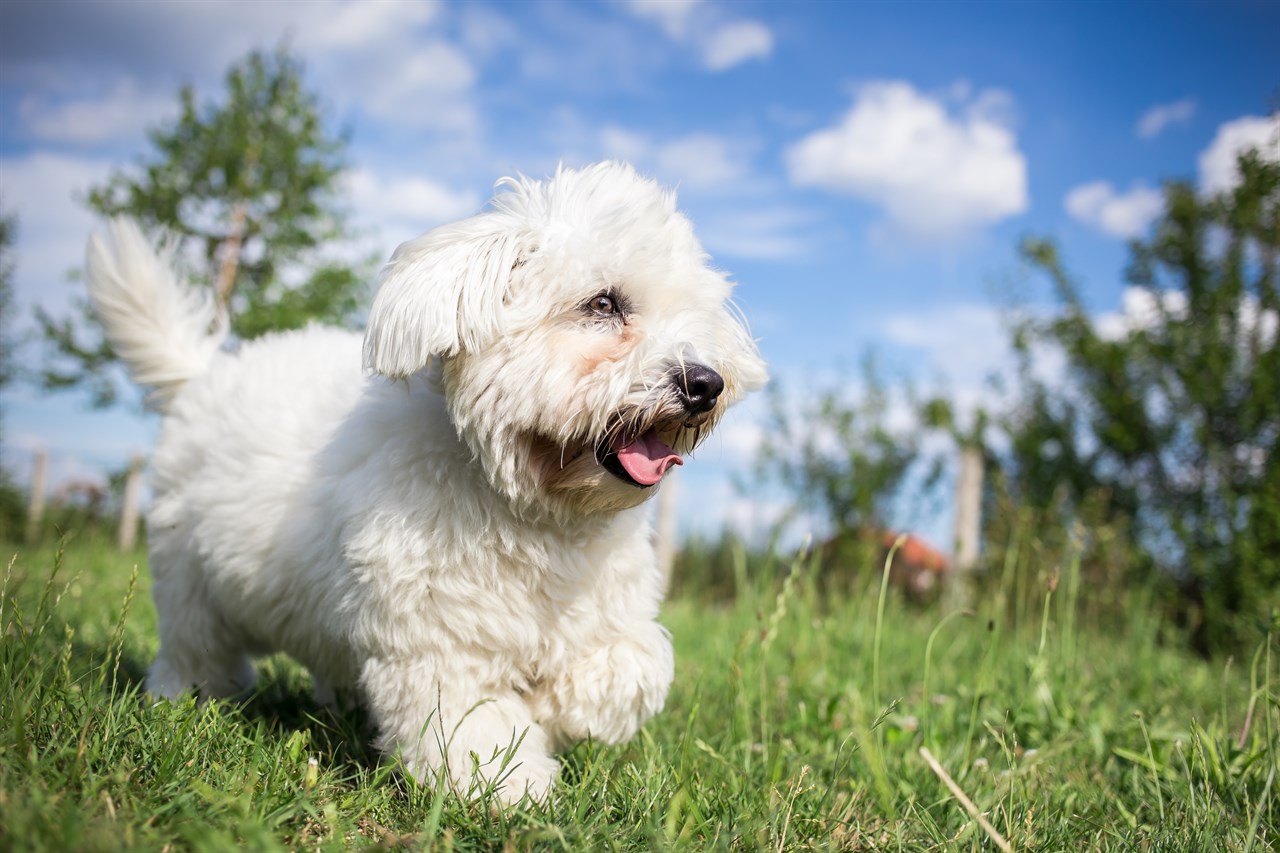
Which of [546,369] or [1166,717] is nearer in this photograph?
[546,369]

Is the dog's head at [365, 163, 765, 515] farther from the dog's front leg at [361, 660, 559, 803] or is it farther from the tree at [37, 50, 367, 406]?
the tree at [37, 50, 367, 406]

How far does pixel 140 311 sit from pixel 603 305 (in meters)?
2.54

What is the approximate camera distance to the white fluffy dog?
263 cm

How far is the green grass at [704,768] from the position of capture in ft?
6.73

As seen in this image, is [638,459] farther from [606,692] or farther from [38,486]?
[38,486]

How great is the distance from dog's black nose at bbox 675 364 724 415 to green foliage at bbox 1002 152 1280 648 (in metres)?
6.93

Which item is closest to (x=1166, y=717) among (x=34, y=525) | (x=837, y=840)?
(x=837, y=840)

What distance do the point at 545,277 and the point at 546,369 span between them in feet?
0.98

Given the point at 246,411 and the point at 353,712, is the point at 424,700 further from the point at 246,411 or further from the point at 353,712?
the point at 246,411

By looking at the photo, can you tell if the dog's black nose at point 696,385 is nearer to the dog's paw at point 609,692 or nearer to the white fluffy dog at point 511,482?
the white fluffy dog at point 511,482

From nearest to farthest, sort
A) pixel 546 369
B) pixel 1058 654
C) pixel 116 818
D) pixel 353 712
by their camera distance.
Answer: pixel 116 818 < pixel 546 369 < pixel 353 712 < pixel 1058 654

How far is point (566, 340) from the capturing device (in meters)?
2.72

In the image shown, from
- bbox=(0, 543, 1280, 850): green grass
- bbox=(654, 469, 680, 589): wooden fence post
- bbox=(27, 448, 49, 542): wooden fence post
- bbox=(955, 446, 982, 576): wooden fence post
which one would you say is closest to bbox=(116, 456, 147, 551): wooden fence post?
bbox=(27, 448, 49, 542): wooden fence post

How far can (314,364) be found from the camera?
Result: 373 centimetres
